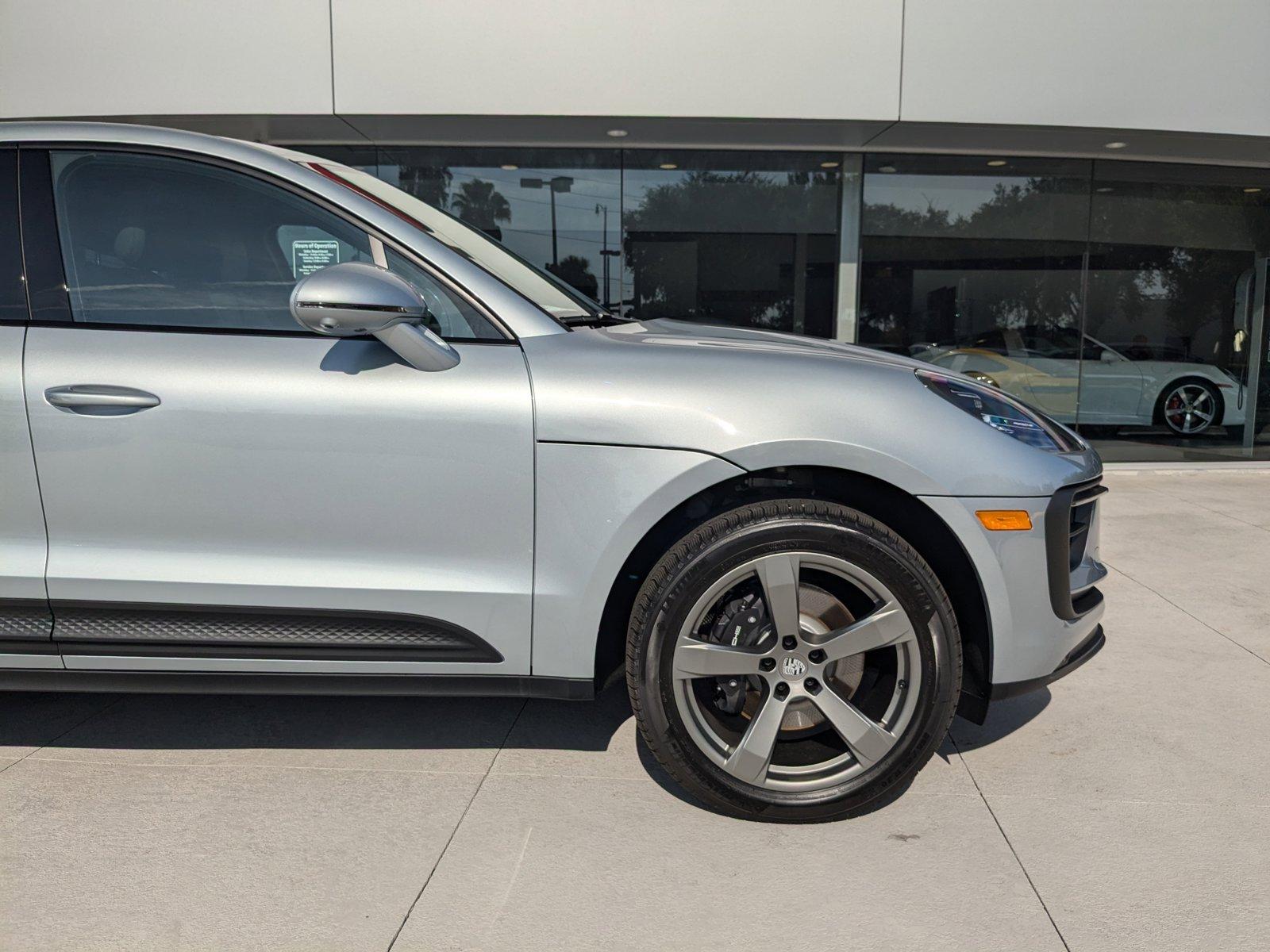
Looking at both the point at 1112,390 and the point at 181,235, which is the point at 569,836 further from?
the point at 1112,390

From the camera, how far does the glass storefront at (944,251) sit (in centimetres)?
934

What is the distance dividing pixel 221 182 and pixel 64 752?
69.8 inches

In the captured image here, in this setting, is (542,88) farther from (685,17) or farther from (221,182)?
(221,182)

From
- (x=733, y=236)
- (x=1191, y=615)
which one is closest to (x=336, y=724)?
(x=1191, y=615)

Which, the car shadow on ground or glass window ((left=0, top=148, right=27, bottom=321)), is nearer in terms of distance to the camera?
glass window ((left=0, top=148, right=27, bottom=321))

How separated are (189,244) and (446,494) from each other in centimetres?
101

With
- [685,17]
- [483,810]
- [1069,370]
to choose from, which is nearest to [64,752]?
[483,810]

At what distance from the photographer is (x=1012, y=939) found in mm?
1991

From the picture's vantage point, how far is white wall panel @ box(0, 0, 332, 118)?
24.2 ft

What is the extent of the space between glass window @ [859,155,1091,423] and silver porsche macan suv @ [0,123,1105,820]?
753 centimetres

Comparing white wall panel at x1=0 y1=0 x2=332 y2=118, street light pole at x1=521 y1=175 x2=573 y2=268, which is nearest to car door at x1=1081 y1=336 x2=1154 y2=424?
street light pole at x1=521 y1=175 x2=573 y2=268

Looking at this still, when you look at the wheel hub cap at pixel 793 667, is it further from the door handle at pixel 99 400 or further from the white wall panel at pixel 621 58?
the white wall panel at pixel 621 58

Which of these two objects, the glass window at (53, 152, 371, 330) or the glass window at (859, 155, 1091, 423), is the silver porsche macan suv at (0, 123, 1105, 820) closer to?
the glass window at (53, 152, 371, 330)

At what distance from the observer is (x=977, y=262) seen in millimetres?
9680
